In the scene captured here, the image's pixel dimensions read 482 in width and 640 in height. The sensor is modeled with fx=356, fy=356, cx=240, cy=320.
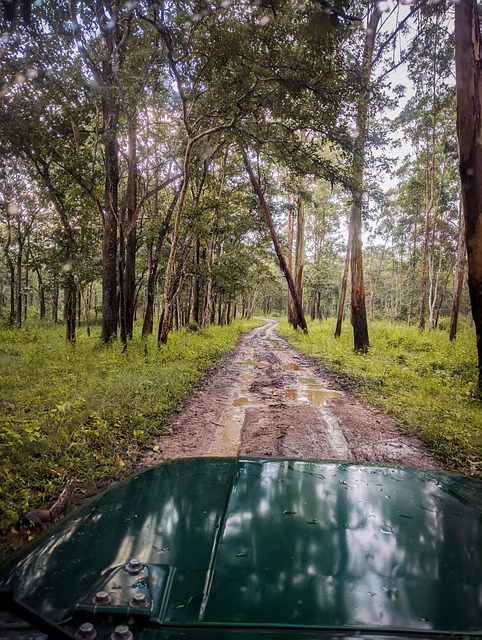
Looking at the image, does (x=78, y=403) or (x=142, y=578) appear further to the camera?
(x=78, y=403)

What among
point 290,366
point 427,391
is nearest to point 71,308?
point 290,366

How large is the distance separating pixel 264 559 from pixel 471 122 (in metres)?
7.21

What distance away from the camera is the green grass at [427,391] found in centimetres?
479

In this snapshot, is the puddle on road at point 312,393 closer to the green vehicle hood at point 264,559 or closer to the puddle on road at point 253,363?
the puddle on road at point 253,363

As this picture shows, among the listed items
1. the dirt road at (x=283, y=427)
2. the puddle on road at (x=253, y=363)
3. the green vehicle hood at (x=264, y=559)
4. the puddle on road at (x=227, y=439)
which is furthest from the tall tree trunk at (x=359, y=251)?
the green vehicle hood at (x=264, y=559)

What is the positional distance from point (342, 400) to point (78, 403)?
15.7 ft

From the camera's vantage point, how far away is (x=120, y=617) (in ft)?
3.08

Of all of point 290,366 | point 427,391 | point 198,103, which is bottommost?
point 290,366

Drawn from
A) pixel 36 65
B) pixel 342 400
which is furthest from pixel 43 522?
pixel 36 65

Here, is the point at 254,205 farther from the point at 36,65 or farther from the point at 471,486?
the point at 471,486

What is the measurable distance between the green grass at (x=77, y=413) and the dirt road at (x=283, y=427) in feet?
1.38

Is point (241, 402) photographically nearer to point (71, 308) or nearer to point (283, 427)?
point (283, 427)

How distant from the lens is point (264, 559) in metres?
1.30

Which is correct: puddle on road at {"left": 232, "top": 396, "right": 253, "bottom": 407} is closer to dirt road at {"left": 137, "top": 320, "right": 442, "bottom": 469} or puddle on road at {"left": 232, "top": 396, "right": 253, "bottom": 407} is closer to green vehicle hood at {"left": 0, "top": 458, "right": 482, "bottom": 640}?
dirt road at {"left": 137, "top": 320, "right": 442, "bottom": 469}
